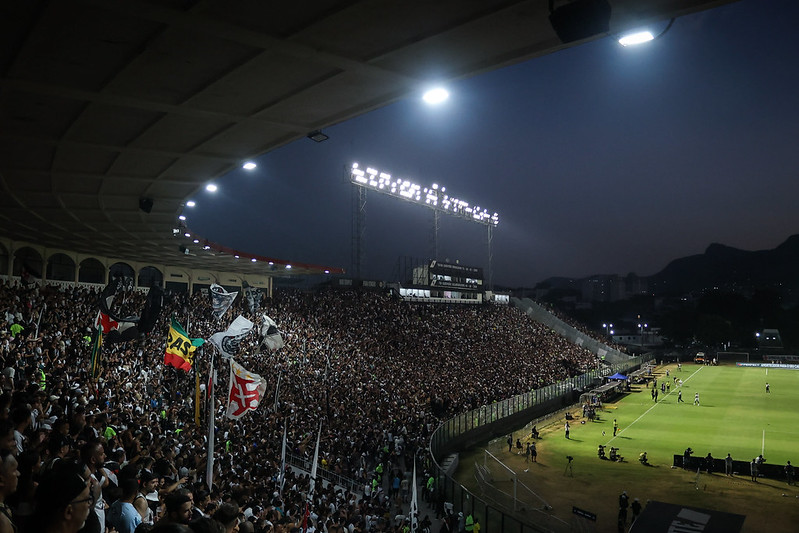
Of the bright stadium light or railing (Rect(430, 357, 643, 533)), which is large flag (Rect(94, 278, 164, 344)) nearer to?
railing (Rect(430, 357, 643, 533))

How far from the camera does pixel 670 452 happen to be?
3058 cm

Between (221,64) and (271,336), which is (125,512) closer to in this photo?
(221,64)

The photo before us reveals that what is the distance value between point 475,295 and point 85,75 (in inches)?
2274

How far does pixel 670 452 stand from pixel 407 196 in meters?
30.6

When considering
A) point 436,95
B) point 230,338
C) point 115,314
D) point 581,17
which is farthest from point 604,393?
point 581,17

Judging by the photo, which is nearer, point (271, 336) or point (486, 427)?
point (271, 336)

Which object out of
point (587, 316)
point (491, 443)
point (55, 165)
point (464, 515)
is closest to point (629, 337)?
point (587, 316)

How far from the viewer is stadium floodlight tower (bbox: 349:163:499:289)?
46.1m

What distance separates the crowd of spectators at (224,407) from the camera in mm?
5363

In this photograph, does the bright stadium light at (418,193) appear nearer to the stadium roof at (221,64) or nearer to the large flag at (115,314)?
the large flag at (115,314)

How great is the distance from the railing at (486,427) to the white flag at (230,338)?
8.78 meters

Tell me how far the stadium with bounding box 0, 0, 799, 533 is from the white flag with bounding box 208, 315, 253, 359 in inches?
3.7

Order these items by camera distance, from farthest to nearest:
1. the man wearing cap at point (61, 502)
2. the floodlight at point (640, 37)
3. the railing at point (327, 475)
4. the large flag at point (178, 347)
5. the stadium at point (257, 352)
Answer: the railing at point (327, 475), the large flag at point (178, 347), the stadium at point (257, 352), the floodlight at point (640, 37), the man wearing cap at point (61, 502)

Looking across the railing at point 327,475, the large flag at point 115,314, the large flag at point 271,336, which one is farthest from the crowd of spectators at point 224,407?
the large flag at point 271,336
